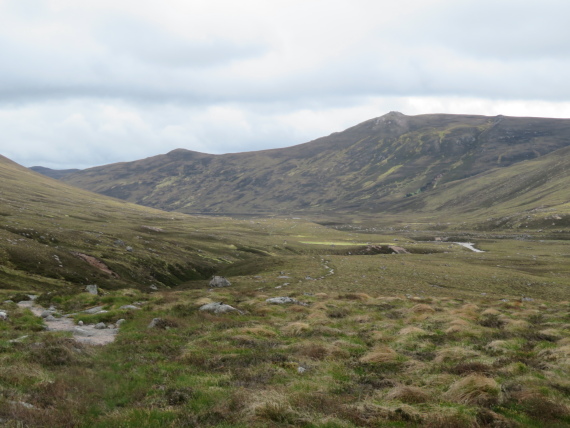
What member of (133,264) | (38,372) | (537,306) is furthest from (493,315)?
(133,264)

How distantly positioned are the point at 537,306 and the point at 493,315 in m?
13.6

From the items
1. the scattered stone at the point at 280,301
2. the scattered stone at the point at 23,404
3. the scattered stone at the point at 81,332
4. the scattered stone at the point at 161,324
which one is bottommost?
the scattered stone at the point at 280,301

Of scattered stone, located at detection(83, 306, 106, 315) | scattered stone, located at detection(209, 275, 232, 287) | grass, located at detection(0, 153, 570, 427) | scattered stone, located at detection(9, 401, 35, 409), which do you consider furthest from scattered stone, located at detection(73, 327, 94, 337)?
scattered stone, located at detection(209, 275, 232, 287)

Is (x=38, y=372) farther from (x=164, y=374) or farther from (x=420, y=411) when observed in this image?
(x=420, y=411)

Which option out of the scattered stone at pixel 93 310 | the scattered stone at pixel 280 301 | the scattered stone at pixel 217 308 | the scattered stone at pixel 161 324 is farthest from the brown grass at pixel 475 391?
the scattered stone at pixel 93 310

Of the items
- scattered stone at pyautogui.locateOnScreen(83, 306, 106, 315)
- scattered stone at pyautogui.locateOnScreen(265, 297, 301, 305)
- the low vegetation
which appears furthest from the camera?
scattered stone at pyautogui.locateOnScreen(265, 297, 301, 305)

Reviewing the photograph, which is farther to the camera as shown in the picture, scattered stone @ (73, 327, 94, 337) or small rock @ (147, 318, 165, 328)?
small rock @ (147, 318, 165, 328)

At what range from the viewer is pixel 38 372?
528 inches

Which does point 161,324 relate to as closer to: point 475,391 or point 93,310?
point 93,310

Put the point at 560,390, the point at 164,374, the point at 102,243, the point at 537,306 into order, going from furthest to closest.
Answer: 1. the point at 102,243
2. the point at 537,306
3. the point at 164,374
4. the point at 560,390

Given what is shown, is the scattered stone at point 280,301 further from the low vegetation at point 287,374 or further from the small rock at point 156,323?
the small rock at point 156,323

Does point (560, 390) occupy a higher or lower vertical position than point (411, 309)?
higher

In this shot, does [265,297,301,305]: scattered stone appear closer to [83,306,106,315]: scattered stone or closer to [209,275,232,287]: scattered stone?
[83,306,106,315]: scattered stone

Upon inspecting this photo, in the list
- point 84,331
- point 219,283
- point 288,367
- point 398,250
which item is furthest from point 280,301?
point 398,250
